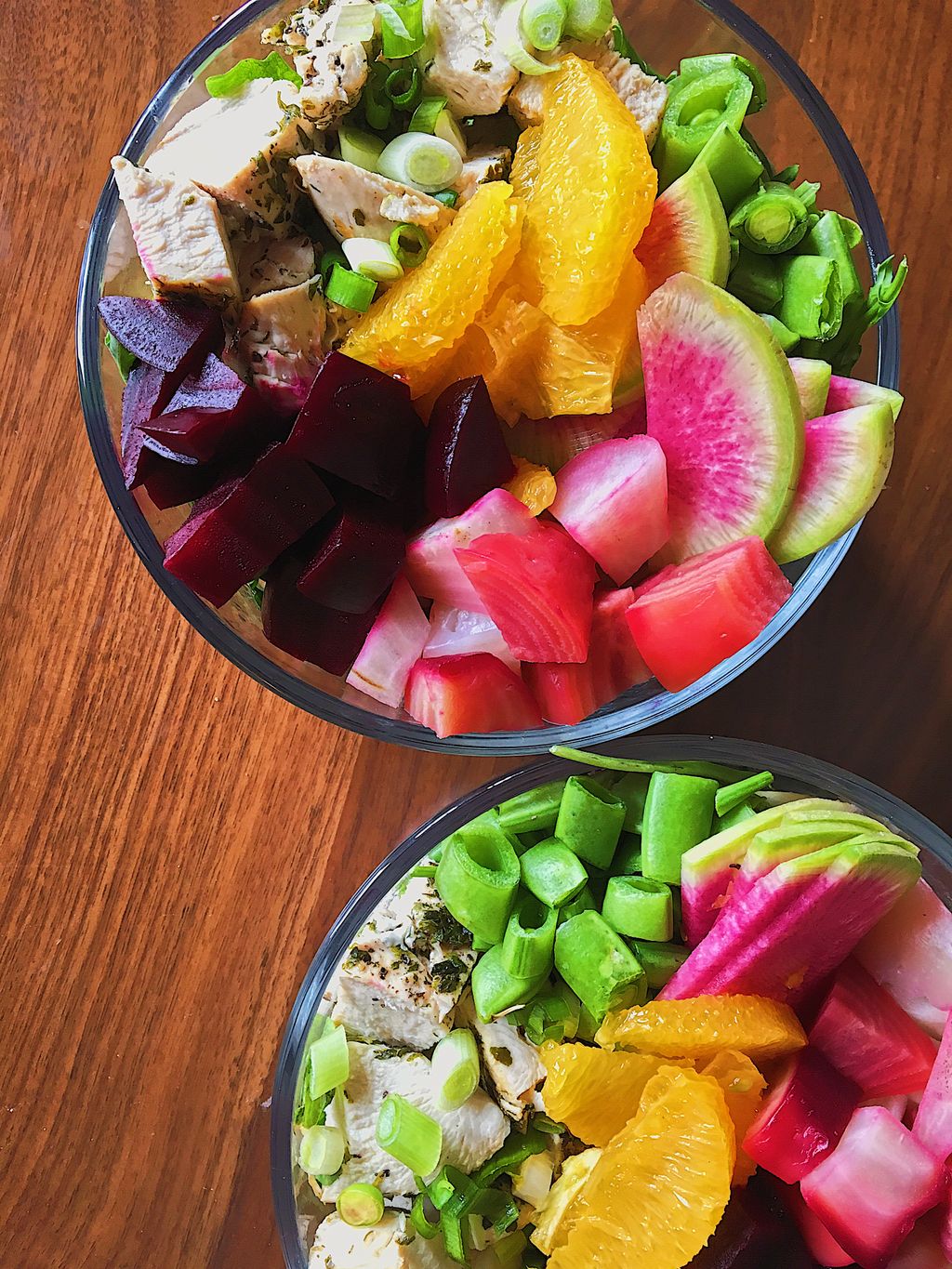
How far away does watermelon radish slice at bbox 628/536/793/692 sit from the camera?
2.94 feet

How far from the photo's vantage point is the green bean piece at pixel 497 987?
1.03 metres

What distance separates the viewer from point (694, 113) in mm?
983

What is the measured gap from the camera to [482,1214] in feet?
3.49

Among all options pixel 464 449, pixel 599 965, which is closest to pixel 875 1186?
pixel 599 965

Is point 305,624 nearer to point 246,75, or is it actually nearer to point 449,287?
point 449,287

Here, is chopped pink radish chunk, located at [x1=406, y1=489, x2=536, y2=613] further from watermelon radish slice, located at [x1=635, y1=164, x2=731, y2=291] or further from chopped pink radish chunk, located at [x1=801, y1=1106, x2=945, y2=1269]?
chopped pink radish chunk, located at [x1=801, y1=1106, x2=945, y2=1269]

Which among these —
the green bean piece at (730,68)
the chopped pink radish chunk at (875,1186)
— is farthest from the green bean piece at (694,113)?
the chopped pink radish chunk at (875,1186)

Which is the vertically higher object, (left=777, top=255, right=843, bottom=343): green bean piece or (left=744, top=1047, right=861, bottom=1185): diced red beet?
(left=777, top=255, right=843, bottom=343): green bean piece

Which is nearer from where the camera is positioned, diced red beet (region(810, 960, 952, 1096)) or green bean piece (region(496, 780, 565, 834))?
diced red beet (region(810, 960, 952, 1096))

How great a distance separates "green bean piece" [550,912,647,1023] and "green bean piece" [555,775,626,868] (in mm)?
65

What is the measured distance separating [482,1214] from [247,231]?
1024 mm

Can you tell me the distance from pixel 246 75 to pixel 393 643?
0.56 meters

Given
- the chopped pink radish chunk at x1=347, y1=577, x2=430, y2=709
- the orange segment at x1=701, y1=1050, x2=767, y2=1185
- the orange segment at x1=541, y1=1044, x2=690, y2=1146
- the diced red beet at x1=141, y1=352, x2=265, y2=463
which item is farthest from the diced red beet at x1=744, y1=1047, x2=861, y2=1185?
the diced red beet at x1=141, y1=352, x2=265, y2=463

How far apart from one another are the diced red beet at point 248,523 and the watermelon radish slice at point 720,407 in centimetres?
33
